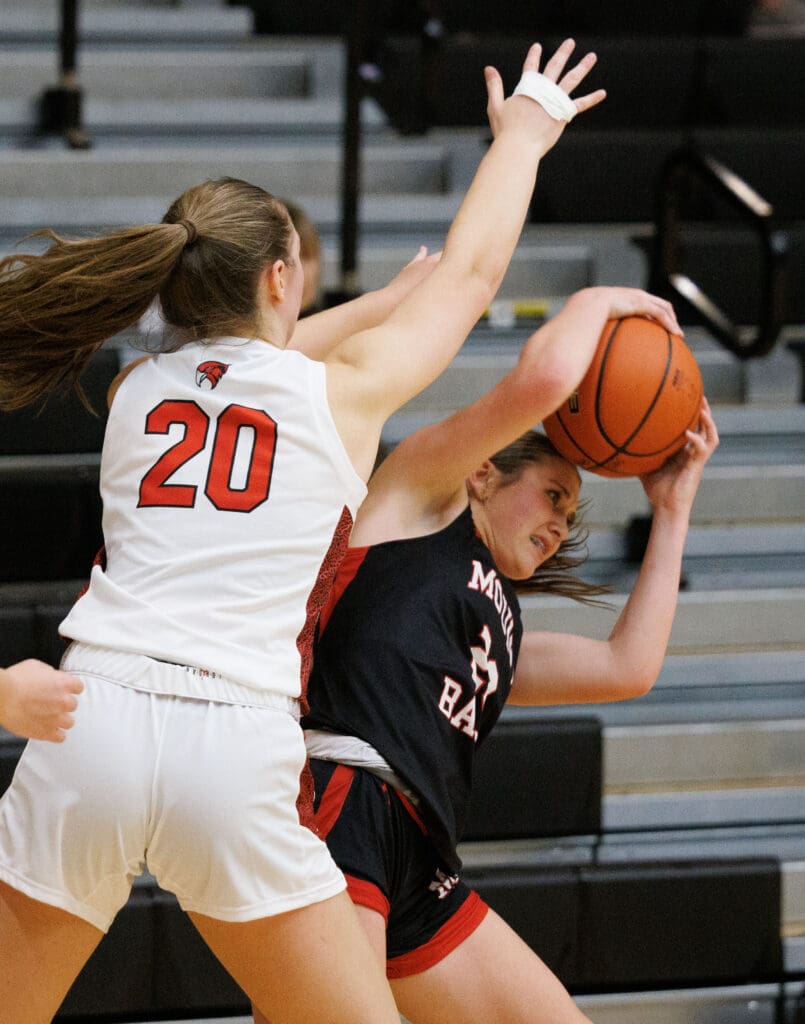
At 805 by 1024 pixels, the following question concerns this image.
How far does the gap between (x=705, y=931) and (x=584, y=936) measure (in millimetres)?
307

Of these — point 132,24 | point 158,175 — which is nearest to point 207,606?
point 158,175

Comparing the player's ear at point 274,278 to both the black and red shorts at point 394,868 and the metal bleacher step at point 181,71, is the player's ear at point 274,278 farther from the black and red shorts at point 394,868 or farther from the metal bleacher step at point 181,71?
the metal bleacher step at point 181,71

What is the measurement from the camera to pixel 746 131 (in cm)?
587

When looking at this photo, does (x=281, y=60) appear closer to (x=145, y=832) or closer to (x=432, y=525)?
(x=432, y=525)

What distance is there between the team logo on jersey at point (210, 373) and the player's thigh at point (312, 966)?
2.31 ft

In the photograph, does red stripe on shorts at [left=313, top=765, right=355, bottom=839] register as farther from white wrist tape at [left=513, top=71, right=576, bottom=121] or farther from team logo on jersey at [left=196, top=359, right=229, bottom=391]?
white wrist tape at [left=513, top=71, right=576, bottom=121]

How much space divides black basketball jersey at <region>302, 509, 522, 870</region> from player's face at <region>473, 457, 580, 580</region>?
148 mm

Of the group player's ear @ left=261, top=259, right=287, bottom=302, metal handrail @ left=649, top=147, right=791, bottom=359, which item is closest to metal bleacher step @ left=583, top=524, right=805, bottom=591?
metal handrail @ left=649, top=147, right=791, bottom=359

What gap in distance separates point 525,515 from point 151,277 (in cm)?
79

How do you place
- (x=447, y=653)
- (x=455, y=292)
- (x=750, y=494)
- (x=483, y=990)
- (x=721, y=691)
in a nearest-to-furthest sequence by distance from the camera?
(x=455, y=292), (x=447, y=653), (x=483, y=990), (x=721, y=691), (x=750, y=494)

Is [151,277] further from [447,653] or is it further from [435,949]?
[435,949]

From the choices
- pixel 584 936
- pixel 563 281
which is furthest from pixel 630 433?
pixel 563 281

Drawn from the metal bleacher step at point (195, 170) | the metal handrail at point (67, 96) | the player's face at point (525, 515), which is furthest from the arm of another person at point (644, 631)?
the metal handrail at point (67, 96)

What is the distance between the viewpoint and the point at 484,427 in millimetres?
2307
